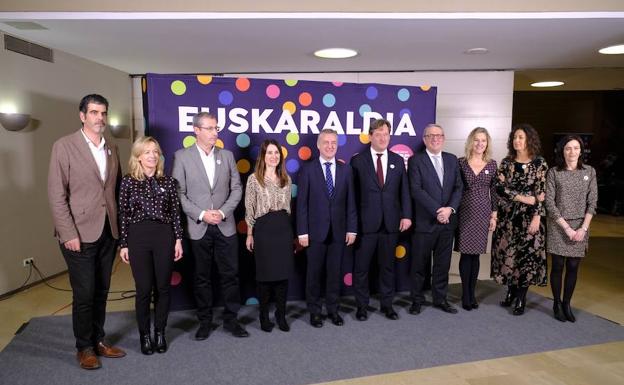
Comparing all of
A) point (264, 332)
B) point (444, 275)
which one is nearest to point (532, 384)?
point (444, 275)

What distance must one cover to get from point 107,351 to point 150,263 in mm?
727

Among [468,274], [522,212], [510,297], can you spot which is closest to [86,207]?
[468,274]

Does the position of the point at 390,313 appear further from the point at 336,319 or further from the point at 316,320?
the point at 316,320

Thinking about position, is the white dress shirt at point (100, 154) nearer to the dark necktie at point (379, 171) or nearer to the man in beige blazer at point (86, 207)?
the man in beige blazer at point (86, 207)

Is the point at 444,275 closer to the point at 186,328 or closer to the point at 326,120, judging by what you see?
the point at 326,120

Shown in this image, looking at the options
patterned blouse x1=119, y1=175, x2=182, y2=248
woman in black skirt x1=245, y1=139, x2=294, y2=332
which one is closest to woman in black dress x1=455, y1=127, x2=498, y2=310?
woman in black skirt x1=245, y1=139, x2=294, y2=332

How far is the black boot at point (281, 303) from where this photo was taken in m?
3.46

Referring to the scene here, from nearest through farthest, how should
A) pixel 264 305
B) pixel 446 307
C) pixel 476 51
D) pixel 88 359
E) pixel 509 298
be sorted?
pixel 88 359 → pixel 264 305 → pixel 446 307 → pixel 509 298 → pixel 476 51

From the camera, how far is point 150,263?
9.68ft

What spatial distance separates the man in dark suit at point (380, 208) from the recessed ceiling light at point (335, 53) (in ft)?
5.61

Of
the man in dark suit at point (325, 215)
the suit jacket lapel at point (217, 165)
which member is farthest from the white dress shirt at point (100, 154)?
the man in dark suit at point (325, 215)

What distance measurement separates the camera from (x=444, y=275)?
3.95 metres

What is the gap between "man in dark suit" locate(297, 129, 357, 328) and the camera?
137 inches

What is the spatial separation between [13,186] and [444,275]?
14.2 feet
